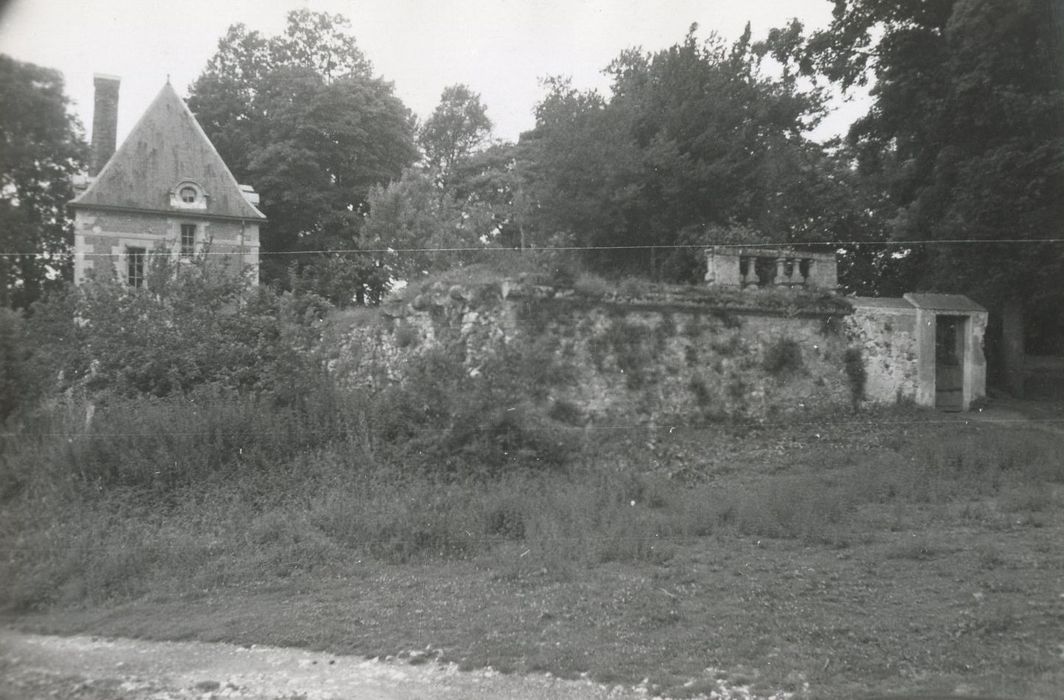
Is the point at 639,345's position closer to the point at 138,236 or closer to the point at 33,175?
the point at 33,175

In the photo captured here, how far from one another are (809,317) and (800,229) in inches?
462

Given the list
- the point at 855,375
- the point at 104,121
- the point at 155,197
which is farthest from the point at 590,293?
the point at 104,121

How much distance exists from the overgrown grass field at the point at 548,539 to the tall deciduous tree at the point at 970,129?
5444 millimetres

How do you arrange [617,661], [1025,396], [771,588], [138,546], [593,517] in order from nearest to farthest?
1. [617,661]
2. [771,588]
3. [138,546]
4. [593,517]
5. [1025,396]

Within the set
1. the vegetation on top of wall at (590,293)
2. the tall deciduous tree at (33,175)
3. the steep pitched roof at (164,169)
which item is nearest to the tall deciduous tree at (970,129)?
the vegetation on top of wall at (590,293)

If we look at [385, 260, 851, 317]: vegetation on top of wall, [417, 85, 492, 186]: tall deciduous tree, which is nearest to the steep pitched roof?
[417, 85, 492, 186]: tall deciduous tree

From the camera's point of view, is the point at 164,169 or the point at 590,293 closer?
the point at 590,293

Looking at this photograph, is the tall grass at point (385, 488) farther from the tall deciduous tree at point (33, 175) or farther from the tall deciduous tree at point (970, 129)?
the tall deciduous tree at point (970, 129)

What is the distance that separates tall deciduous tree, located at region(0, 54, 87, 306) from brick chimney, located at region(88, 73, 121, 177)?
82 cm

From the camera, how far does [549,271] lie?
15008 mm

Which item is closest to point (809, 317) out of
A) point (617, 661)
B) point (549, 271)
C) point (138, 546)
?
point (549, 271)

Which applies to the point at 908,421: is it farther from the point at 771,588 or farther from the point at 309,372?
the point at 309,372

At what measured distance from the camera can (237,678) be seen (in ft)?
19.2

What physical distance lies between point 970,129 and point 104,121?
105ft
